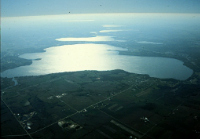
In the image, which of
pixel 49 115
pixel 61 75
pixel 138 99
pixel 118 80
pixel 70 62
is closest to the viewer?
pixel 49 115

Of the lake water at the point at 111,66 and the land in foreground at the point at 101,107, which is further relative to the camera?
the lake water at the point at 111,66

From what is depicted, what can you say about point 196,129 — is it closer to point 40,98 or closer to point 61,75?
point 40,98

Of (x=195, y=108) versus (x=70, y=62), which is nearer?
(x=195, y=108)

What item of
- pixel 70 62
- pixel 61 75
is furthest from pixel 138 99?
pixel 70 62

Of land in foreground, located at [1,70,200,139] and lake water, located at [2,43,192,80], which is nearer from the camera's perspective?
land in foreground, located at [1,70,200,139]

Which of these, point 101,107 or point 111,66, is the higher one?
point 101,107

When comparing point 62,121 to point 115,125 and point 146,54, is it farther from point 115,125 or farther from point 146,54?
point 146,54

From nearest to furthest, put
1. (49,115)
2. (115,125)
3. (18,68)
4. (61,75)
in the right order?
1. (115,125)
2. (49,115)
3. (61,75)
4. (18,68)

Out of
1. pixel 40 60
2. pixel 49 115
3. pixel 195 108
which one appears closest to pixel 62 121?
pixel 49 115

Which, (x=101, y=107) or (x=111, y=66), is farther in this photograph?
(x=111, y=66)
